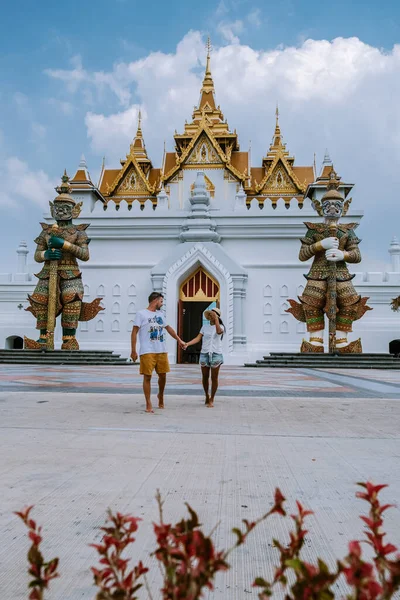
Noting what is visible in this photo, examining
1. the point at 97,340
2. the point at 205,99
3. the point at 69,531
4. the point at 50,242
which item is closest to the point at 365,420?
the point at 69,531

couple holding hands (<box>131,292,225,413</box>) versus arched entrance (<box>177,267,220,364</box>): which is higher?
arched entrance (<box>177,267,220,364</box>)

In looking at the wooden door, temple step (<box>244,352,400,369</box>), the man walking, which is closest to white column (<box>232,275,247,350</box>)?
the wooden door

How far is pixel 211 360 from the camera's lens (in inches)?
222

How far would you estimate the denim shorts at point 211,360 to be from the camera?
5.61 m

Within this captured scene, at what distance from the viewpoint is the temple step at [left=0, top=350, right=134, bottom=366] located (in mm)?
14758

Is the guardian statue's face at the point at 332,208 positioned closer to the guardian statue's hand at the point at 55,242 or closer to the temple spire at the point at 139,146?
the guardian statue's hand at the point at 55,242

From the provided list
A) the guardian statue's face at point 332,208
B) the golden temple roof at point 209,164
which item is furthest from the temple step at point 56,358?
the golden temple roof at point 209,164

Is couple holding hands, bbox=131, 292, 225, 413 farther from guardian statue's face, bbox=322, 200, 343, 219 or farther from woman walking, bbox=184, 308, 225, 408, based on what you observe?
guardian statue's face, bbox=322, 200, 343, 219

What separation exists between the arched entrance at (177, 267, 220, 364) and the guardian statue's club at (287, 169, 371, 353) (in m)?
3.91

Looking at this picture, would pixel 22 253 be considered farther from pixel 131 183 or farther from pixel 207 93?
pixel 207 93

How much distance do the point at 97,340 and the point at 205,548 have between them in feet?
59.7

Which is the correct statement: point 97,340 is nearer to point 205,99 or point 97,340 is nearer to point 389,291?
point 389,291

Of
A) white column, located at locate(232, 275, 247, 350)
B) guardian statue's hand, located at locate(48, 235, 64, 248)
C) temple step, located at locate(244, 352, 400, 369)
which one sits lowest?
temple step, located at locate(244, 352, 400, 369)

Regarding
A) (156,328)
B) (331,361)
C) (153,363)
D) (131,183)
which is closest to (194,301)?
(331,361)
